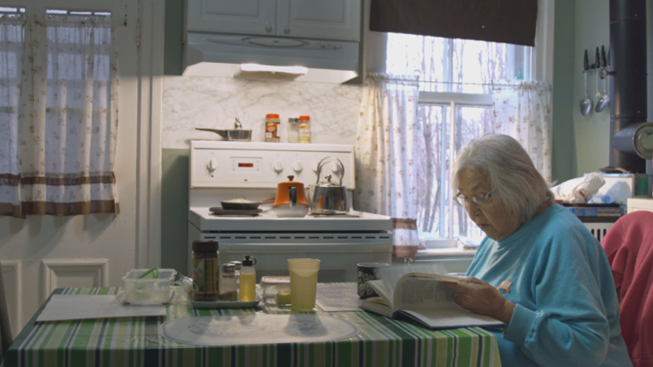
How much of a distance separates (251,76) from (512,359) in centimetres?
233

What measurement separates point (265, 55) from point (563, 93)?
202cm

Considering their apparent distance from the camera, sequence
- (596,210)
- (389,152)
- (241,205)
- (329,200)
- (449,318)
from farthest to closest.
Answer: (389,152), (596,210), (329,200), (241,205), (449,318)

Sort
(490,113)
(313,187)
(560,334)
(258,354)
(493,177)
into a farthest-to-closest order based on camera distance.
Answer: (490,113)
(313,187)
(493,177)
(560,334)
(258,354)

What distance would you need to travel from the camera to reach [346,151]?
11.3ft

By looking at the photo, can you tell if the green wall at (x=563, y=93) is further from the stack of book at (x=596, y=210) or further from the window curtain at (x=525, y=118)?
the stack of book at (x=596, y=210)

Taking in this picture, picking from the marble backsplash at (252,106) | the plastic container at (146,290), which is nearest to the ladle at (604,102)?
the marble backsplash at (252,106)

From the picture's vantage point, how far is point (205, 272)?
153 centimetres

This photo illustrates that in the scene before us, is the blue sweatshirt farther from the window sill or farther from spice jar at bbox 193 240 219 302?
the window sill

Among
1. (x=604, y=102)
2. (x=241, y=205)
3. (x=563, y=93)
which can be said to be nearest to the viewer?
(x=241, y=205)

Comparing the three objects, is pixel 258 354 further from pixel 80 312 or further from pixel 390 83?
pixel 390 83

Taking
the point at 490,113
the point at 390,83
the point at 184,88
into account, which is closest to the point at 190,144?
the point at 184,88

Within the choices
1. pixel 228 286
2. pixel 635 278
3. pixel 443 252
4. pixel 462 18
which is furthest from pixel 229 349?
pixel 462 18

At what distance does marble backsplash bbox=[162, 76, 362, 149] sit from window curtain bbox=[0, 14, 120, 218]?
32cm

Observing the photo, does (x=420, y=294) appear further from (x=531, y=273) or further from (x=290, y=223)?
(x=290, y=223)
